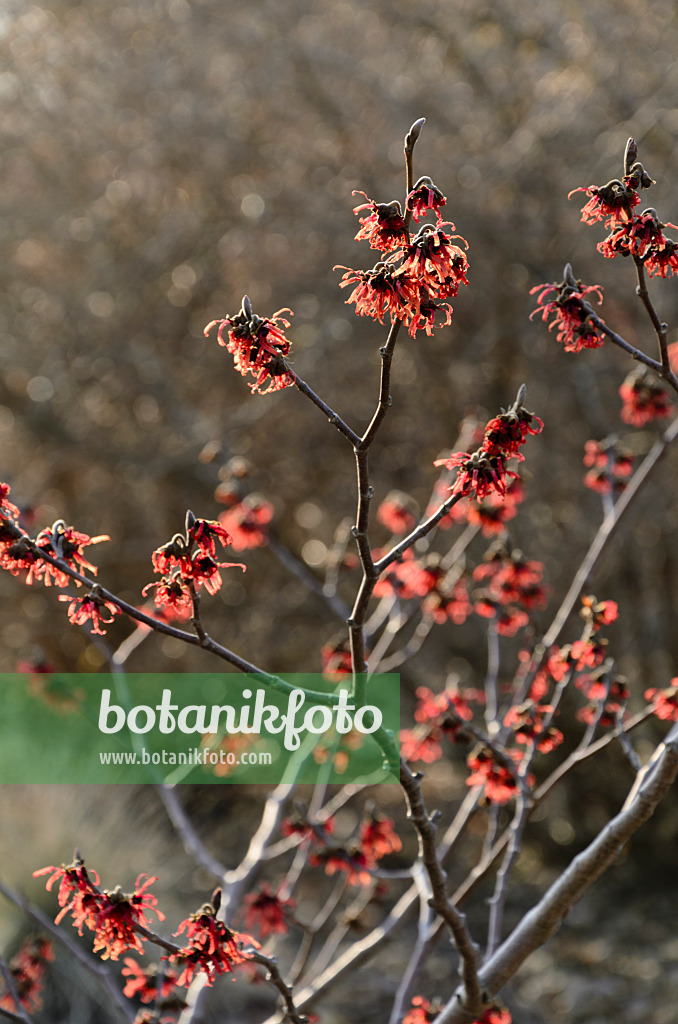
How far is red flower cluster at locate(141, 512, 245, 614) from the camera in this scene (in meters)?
1.50

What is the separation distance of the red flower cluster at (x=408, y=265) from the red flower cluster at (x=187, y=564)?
0.47 meters

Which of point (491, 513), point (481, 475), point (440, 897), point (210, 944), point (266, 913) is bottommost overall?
point (210, 944)

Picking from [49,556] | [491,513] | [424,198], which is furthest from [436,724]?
[424,198]

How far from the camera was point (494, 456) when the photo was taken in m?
1.49

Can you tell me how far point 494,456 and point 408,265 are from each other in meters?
0.36

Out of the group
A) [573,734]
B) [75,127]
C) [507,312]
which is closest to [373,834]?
[573,734]

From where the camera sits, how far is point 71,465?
20.9 feet

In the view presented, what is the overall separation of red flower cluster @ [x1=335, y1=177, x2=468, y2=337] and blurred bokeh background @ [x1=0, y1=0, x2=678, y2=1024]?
12.1 ft

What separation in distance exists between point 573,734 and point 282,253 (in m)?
3.52

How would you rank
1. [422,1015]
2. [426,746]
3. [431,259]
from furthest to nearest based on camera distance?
[426,746] < [422,1015] < [431,259]

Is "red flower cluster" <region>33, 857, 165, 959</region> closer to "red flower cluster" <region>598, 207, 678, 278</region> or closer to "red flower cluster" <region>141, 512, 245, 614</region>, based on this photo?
"red flower cluster" <region>141, 512, 245, 614</region>

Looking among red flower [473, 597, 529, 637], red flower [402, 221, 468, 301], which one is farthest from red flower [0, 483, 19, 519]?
red flower [473, 597, 529, 637]

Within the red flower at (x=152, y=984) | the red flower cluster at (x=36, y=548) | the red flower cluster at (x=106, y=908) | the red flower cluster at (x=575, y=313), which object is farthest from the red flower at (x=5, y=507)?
the red flower at (x=152, y=984)

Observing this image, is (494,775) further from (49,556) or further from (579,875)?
(49,556)
